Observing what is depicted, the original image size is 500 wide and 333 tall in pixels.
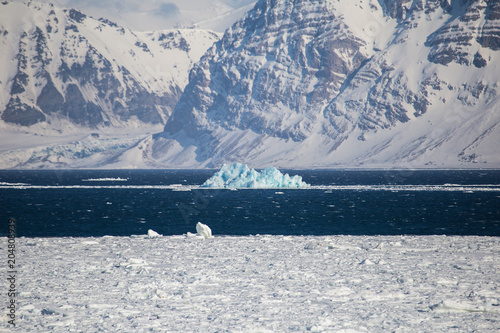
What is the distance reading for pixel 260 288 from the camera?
69.3 feet

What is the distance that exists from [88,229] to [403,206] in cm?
4507

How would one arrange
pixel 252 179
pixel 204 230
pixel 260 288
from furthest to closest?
1. pixel 252 179
2. pixel 204 230
3. pixel 260 288

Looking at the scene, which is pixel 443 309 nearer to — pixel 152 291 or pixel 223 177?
pixel 152 291

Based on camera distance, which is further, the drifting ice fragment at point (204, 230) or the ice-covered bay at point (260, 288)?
the drifting ice fragment at point (204, 230)

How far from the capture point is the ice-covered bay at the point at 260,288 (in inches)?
660

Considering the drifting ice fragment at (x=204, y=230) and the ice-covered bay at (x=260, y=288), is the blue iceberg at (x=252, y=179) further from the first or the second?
the ice-covered bay at (x=260, y=288)

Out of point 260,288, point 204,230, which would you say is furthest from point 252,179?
point 260,288

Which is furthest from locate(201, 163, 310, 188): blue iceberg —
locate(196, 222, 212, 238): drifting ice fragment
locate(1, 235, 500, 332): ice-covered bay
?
locate(1, 235, 500, 332): ice-covered bay

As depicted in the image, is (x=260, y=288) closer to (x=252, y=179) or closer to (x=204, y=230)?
(x=204, y=230)

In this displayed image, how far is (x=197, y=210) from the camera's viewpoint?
73000 millimetres

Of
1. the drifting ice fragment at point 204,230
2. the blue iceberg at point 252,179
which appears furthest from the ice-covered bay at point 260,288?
the blue iceberg at point 252,179

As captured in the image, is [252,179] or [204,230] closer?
[204,230]

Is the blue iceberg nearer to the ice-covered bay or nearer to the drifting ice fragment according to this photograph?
the drifting ice fragment

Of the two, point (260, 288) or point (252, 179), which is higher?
point (260, 288)
